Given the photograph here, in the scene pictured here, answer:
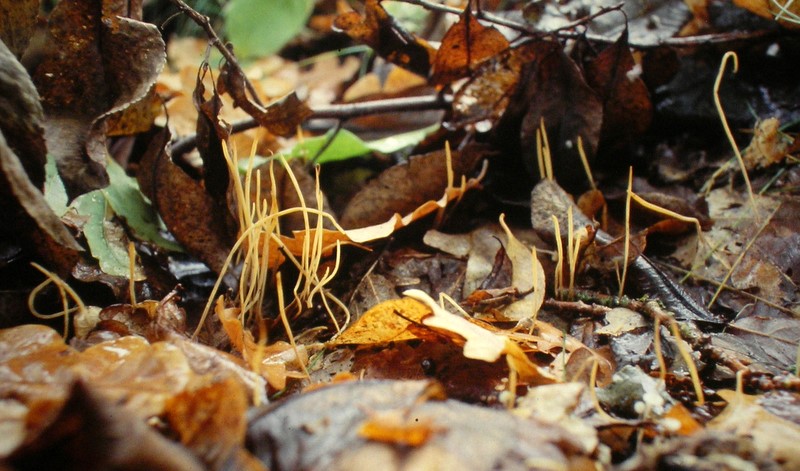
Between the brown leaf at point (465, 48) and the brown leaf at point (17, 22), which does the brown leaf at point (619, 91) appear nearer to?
the brown leaf at point (465, 48)

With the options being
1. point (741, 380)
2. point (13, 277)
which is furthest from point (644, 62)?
point (13, 277)

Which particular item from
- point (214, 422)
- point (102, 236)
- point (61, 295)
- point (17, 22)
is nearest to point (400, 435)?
point (214, 422)

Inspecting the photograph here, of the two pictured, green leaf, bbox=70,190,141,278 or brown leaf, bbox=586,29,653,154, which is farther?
brown leaf, bbox=586,29,653,154

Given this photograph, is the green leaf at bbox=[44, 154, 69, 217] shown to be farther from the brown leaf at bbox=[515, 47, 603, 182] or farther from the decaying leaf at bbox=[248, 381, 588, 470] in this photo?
the brown leaf at bbox=[515, 47, 603, 182]

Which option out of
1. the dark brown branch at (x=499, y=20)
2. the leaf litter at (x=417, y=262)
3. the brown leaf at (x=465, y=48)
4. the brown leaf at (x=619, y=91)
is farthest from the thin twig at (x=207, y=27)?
the brown leaf at (x=619, y=91)

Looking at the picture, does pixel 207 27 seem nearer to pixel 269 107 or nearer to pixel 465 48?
pixel 269 107

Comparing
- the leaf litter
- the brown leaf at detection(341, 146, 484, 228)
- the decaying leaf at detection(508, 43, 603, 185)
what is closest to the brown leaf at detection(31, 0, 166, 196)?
the leaf litter
